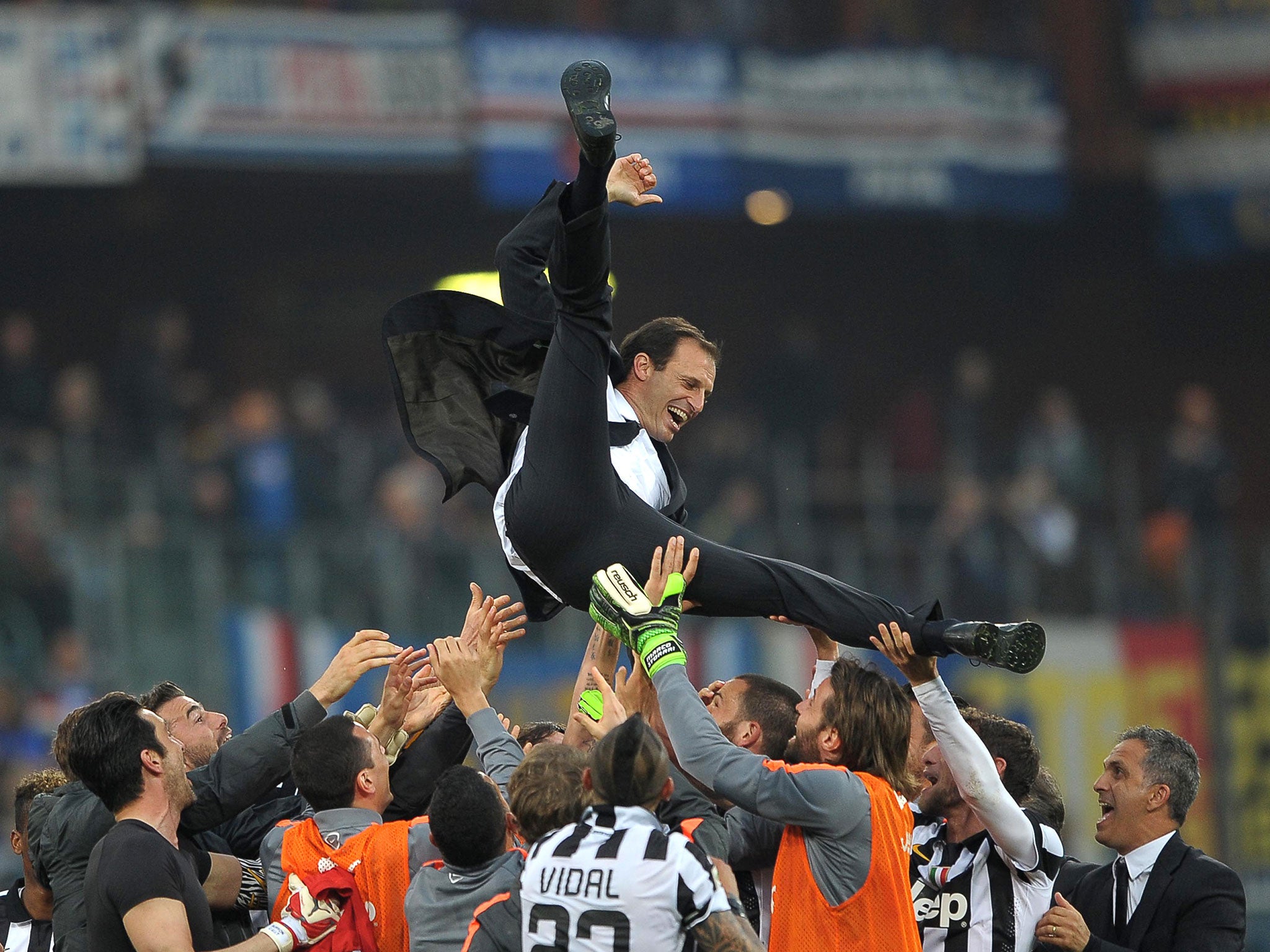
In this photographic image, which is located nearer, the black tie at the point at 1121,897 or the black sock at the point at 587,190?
the black sock at the point at 587,190

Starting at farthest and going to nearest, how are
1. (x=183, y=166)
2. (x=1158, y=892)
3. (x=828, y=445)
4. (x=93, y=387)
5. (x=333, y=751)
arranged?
(x=828, y=445) → (x=183, y=166) → (x=93, y=387) → (x=1158, y=892) → (x=333, y=751)

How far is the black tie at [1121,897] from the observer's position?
5328 millimetres

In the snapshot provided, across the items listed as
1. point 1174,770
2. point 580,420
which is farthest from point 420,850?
point 1174,770

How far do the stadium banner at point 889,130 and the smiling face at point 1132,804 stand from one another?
11.4 metres

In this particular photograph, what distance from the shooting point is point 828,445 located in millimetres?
16531

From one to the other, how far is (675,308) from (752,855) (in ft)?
43.6

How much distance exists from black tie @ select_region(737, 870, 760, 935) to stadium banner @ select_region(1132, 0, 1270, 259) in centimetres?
1388

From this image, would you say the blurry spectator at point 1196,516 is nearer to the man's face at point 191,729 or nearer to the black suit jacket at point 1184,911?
the black suit jacket at point 1184,911

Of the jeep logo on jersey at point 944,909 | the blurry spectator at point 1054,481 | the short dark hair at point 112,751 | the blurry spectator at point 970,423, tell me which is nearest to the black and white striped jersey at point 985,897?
the jeep logo on jersey at point 944,909

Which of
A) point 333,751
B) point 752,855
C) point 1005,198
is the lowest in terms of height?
point 752,855

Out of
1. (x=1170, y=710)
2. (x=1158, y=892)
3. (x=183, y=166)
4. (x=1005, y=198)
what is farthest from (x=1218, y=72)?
(x=1158, y=892)

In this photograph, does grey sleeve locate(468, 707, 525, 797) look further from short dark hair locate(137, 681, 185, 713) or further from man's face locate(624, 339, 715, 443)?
man's face locate(624, 339, 715, 443)

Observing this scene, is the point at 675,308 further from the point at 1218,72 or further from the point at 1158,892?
the point at 1158,892

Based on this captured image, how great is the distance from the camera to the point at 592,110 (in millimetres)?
4727
